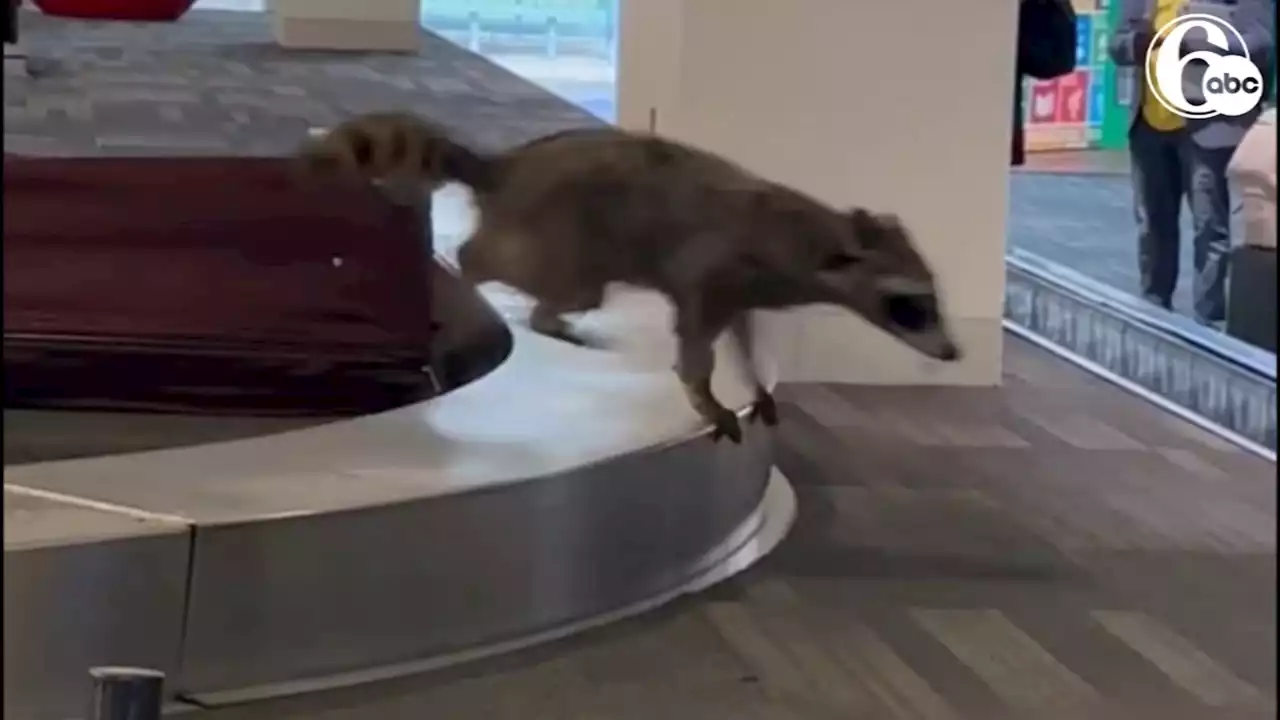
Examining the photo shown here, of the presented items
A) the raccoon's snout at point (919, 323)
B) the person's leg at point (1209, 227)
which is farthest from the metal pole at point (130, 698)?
the person's leg at point (1209, 227)

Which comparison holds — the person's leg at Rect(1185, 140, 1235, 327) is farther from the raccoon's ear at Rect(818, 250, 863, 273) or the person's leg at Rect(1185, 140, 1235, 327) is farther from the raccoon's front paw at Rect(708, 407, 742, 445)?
the raccoon's ear at Rect(818, 250, 863, 273)

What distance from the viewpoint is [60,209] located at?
2.51 meters

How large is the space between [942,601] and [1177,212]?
1.64 m

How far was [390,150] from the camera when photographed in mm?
560

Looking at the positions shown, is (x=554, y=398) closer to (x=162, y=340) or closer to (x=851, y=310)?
(x=162, y=340)

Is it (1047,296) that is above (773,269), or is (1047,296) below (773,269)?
below

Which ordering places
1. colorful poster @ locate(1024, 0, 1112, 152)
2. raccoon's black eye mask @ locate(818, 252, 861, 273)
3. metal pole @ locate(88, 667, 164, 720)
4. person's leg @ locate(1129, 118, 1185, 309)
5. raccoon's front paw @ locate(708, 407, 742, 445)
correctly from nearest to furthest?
raccoon's black eye mask @ locate(818, 252, 861, 273) → raccoon's front paw @ locate(708, 407, 742, 445) → colorful poster @ locate(1024, 0, 1112, 152) → metal pole @ locate(88, 667, 164, 720) → person's leg @ locate(1129, 118, 1185, 309)

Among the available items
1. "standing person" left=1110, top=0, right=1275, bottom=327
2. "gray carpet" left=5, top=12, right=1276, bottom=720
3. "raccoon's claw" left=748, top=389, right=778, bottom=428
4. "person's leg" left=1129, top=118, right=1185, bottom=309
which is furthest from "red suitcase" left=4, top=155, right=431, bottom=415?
"raccoon's claw" left=748, top=389, right=778, bottom=428

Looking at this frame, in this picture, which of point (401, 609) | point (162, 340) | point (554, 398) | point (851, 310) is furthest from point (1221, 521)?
point (851, 310)

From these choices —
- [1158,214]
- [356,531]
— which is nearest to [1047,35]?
[356,531]

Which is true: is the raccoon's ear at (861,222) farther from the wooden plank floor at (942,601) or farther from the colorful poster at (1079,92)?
the wooden plank floor at (942,601)

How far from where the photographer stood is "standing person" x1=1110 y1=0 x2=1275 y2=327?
1.05 metres

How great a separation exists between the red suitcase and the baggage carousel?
2.1 inches

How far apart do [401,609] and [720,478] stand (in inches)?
24.6
